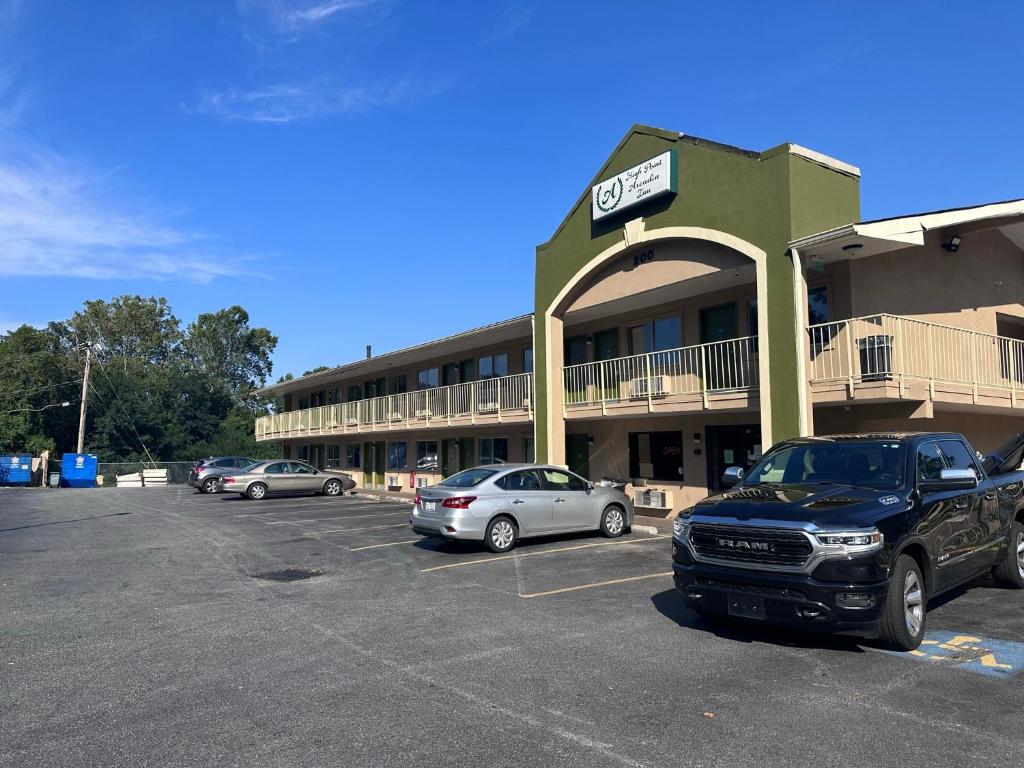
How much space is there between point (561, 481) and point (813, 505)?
24.2 feet

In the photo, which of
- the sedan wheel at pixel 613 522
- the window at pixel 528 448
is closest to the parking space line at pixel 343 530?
the sedan wheel at pixel 613 522

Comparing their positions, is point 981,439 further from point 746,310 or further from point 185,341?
point 185,341

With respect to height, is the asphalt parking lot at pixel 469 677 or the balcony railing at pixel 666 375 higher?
the balcony railing at pixel 666 375

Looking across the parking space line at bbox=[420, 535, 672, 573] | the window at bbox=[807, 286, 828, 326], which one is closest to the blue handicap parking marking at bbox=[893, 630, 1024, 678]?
the parking space line at bbox=[420, 535, 672, 573]

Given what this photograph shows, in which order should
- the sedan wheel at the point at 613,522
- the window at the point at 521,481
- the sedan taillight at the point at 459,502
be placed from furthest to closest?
the sedan wheel at the point at 613,522
the window at the point at 521,481
the sedan taillight at the point at 459,502

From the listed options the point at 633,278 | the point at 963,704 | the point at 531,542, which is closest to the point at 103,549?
the point at 531,542

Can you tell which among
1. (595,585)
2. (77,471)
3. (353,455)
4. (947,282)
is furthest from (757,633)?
(77,471)

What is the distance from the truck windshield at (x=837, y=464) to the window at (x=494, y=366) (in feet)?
52.9

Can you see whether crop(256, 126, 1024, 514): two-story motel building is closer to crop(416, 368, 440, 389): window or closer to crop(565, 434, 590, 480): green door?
crop(565, 434, 590, 480): green door

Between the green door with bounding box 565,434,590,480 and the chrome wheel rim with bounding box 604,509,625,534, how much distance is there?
6326 mm

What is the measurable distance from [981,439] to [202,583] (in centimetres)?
1637

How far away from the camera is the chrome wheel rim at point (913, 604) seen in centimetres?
602

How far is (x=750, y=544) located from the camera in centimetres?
618

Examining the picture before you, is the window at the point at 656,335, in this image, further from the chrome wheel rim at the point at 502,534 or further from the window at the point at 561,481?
the chrome wheel rim at the point at 502,534
